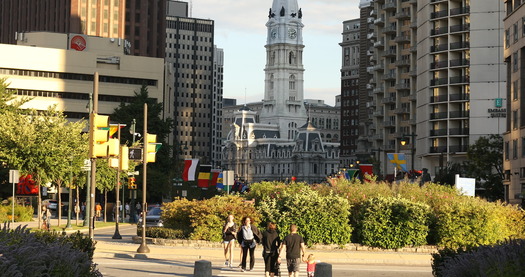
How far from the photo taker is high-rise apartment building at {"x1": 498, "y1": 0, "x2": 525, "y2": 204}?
71.7 metres

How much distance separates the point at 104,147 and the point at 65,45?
435 feet

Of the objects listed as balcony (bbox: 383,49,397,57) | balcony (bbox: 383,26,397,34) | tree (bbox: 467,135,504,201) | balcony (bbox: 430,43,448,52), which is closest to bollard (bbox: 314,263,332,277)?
tree (bbox: 467,135,504,201)

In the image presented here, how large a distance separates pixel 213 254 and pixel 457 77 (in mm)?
71313

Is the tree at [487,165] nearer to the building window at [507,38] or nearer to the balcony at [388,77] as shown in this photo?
the building window at [507,38]

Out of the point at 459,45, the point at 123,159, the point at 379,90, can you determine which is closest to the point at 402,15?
the point at 379,90

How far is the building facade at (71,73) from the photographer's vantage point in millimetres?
142250

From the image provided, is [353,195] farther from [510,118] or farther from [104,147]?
[510,118]

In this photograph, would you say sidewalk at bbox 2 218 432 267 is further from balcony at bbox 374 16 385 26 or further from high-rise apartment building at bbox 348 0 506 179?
balcony at bbox 374 16 385 26

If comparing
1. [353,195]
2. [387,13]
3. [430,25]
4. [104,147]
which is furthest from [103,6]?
[104,147]

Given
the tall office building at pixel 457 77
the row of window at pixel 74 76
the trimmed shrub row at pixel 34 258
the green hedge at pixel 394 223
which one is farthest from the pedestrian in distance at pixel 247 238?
the row of window at pixel 74 76

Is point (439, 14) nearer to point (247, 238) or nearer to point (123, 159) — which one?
point (123, 159)

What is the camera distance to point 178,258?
1448 inches

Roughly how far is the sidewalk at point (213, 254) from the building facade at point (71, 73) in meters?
101

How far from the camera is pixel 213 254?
38.3 m
